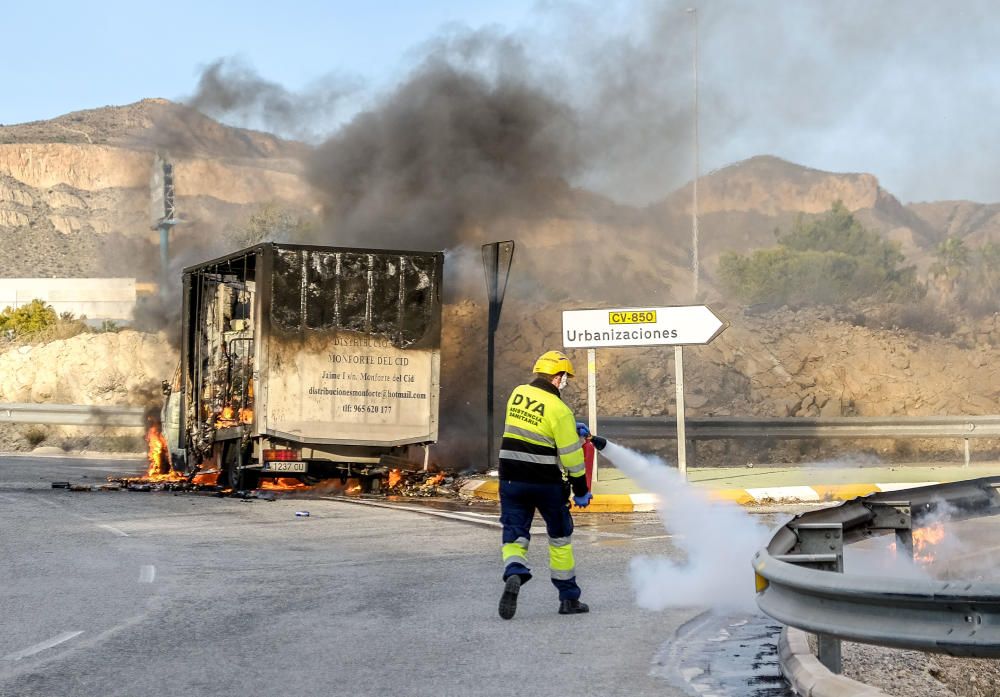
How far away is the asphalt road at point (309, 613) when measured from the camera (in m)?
6.59

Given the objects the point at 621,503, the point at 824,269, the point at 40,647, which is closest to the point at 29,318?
the point at 824,269

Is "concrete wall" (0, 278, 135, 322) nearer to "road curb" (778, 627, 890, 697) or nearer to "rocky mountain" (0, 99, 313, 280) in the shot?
"rocky mountain" (0, 99, 313, 280)

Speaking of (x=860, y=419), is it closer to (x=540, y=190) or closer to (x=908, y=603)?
(x=540, y=190)

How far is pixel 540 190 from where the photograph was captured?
36812 mm

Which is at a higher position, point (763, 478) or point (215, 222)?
point (215, 222)

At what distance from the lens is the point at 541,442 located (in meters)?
8.56

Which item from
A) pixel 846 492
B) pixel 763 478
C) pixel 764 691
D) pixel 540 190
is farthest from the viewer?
pixel 540 190

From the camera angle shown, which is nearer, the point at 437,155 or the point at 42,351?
the point at 437,155

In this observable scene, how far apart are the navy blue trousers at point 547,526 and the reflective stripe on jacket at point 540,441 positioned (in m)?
0.08

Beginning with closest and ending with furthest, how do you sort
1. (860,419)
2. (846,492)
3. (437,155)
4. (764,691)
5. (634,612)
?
(764,691)
(634,612)
(846,492)
(860,419)
(437,155)

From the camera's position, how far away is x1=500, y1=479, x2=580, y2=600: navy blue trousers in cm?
851

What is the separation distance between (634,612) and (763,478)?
10.8 metres

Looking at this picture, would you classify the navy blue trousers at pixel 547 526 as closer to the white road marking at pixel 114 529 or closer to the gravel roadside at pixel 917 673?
the gravel roadside at pixel 917 673

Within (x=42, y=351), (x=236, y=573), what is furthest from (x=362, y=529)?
(x=42, y=351)
